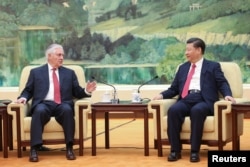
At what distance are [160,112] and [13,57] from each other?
5312mm

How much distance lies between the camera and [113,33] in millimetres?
10336

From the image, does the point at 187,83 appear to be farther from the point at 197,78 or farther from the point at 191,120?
the point at 191,120

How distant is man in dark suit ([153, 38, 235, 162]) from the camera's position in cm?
542

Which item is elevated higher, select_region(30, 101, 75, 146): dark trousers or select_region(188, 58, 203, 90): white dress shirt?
select_region(188, 58, 203, 90): white dress shirt

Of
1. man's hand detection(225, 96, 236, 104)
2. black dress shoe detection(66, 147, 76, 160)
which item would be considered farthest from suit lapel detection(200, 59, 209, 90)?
black dress shoe detection(66, 147, 76, 160)

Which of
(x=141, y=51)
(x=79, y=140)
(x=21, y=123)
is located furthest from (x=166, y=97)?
(x=141, y=51)

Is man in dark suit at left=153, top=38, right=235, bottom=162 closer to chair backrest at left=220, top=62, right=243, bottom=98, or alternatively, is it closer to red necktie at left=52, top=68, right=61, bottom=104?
chair backrest at left=220, top=62, right=243, bottom=98

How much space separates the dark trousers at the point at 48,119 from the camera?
5.63m

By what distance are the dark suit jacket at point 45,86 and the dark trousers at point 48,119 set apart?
0.69 ft

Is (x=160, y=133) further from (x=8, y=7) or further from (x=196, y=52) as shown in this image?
(x=8, y=7)

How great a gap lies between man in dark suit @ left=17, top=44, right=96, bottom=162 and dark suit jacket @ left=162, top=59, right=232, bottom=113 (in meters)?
0.87

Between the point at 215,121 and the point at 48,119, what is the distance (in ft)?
5.38

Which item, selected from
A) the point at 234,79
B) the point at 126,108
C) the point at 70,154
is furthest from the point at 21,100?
the point at 234,79

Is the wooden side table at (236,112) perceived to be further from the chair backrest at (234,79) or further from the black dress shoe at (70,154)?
the black dress shoe at (70,154)
